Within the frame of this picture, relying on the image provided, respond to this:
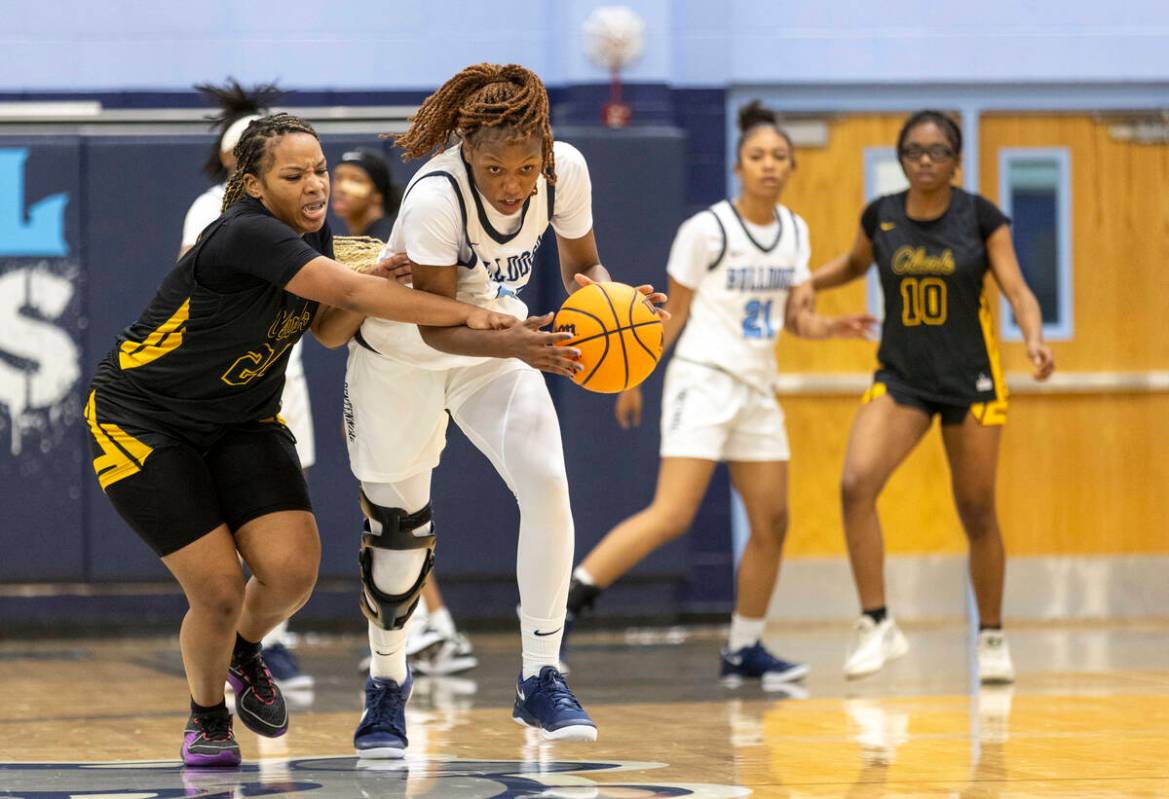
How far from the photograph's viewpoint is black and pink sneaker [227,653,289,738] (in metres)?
4.66

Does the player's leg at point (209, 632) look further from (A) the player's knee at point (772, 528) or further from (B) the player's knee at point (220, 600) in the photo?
(A) the player's knee at point (772, 528)

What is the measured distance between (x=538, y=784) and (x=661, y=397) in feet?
16.2

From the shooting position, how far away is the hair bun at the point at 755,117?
7062 mm

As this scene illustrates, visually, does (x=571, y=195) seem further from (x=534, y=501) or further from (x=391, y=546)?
(x=391, y=546)

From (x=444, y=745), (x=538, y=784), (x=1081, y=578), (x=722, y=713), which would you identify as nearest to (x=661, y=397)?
(x=1081, y=578)

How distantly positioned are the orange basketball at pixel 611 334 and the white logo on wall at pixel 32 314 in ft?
16.5

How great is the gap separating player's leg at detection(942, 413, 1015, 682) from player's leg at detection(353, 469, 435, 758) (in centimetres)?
262

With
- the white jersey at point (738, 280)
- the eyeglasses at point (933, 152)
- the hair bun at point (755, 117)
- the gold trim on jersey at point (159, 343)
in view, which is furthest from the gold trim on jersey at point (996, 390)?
the gold trim on jersey at point (159, 343)

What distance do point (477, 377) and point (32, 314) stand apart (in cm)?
470

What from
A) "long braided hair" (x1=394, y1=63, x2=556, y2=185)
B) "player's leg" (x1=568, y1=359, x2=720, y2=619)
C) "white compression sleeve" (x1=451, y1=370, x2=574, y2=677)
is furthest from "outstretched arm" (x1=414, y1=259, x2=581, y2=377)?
"player's leg" (x1=568, y1=359, x2=720, y2=619)

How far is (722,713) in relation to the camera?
5699 mm

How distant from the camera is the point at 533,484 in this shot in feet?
14.5

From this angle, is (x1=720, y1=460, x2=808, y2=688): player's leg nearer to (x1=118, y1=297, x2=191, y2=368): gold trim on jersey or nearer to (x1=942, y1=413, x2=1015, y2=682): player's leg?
(x1=942, y1=413, x2=1015, y2=682): player's leg

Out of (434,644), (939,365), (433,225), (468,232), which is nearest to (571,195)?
(468,232)
